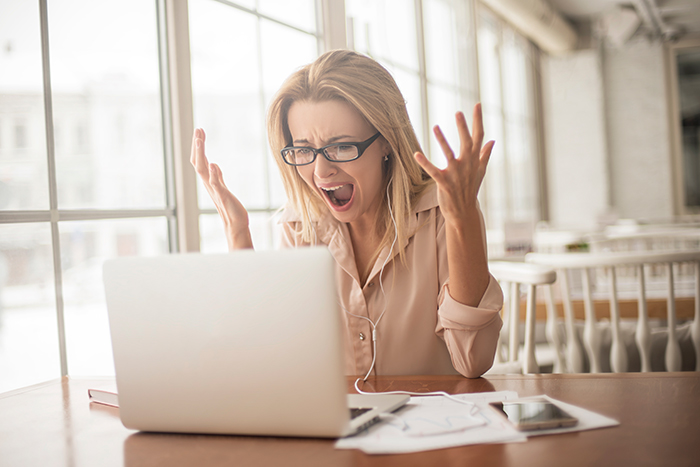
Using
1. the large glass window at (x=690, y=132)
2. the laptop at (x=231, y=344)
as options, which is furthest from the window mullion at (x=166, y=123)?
the large glass window at (x=690, y=132)

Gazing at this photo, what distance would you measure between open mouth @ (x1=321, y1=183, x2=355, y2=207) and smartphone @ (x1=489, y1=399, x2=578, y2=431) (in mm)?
641

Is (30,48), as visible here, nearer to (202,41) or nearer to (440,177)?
(202,41)

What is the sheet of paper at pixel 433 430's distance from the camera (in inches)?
26.6

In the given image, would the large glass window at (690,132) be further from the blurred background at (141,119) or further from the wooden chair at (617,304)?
the wooden chair at (617,304)

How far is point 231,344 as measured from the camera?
2.27 feet

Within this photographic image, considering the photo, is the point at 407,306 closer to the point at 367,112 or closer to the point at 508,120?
the point at 367,112

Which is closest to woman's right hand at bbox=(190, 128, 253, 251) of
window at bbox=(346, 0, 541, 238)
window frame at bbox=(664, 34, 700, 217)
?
window at bbox=(346, 0, 541, 238)

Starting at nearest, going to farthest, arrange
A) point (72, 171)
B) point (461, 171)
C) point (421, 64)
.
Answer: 1. point (461, 171)
2. point (72, 171)
3. point (421, 64)

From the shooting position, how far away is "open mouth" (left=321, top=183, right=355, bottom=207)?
1310 mm

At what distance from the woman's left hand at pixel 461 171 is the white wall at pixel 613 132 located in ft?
22.0

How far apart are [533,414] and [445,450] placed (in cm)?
15

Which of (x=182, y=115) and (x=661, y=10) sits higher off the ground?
(x=661, y=10)

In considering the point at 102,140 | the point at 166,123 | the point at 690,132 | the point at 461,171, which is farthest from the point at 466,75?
the point at 461,171

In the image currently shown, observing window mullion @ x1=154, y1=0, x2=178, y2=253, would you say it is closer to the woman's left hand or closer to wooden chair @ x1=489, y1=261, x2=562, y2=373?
wooden chair @ x1=489, y1=261, x2=562, y2=373
